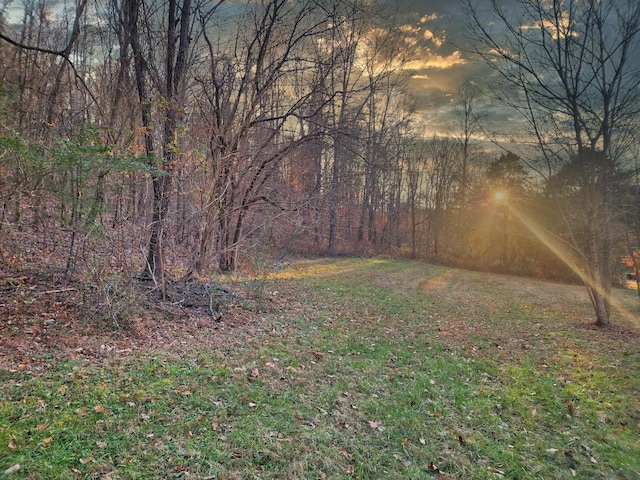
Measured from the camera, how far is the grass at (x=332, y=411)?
8.62 feet

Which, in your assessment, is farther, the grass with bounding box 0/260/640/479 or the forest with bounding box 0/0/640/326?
the forest with bounding box 0/0/640/326

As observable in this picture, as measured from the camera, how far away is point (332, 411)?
3566 millimetres

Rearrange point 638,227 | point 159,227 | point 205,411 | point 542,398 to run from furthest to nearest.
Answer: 1. point 638,227
2. point 159,227
3. point 542,398
4. point 205,411

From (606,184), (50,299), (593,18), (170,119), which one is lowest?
(50,299)

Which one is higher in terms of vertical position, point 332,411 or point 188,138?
point 188,138

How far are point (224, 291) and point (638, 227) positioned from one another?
14.1 meters

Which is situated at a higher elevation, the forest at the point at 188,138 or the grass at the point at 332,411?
the forest at the point at 188,138

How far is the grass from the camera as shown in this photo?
8.62 ft

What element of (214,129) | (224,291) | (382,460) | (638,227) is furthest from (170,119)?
(638,227)

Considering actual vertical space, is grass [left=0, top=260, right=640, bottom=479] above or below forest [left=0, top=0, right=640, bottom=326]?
below

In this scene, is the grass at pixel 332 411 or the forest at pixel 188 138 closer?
the grass at pixel 332 411

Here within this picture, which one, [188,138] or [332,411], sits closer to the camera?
[332,411]

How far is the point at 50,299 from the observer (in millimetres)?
4953

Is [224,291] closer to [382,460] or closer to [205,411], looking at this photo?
[205,411]
